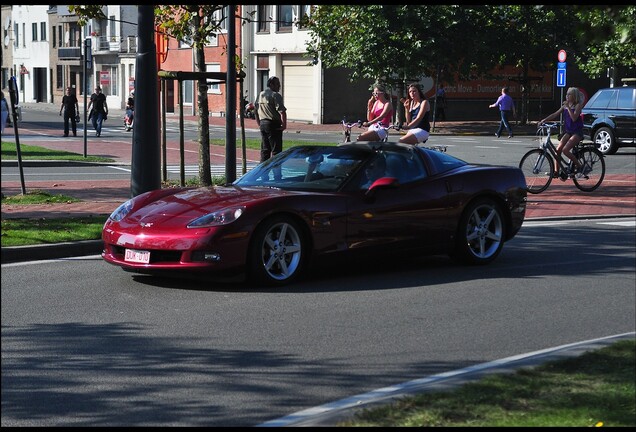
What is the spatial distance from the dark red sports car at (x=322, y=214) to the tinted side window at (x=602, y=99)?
2064 centimetres

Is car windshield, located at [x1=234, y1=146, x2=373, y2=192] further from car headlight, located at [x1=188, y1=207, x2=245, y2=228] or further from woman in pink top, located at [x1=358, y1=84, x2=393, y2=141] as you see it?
woman in pink top, located at [x1=358, y1=84, x2=393, y2=141]

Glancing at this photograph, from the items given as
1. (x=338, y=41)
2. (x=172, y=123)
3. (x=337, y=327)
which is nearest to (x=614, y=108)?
(x=338, y=41)

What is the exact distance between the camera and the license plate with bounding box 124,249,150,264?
9.66 m

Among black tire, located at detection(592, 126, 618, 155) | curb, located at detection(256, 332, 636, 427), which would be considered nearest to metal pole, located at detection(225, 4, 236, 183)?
curb, located at detection(256, 332, 636, 427)

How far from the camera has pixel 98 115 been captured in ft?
131

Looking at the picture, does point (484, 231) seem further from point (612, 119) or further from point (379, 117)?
point (612, 119)

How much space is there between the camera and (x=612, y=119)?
31.0m

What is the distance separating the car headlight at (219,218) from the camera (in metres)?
9.55

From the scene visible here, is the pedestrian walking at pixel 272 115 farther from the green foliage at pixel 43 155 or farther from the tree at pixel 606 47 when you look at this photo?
the green foliage at pixel 43 155

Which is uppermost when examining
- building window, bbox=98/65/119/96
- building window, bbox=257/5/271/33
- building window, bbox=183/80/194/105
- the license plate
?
building window, bbox=257/5/271/33

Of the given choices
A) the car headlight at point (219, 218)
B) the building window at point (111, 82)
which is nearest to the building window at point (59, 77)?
the building window at point (111, 82)

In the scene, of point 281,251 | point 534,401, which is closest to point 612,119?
point 281,251

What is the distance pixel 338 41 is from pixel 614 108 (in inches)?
721

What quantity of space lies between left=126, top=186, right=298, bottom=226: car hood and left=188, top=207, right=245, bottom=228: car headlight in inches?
2.6
